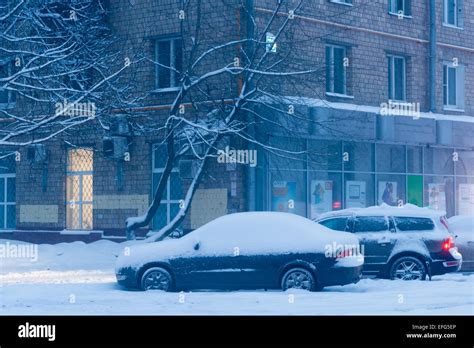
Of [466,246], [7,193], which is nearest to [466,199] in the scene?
[466,246]

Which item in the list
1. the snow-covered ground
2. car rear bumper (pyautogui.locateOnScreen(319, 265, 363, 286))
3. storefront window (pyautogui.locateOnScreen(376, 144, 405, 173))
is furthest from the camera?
storefront window (pyautogui.locateOnScreen(376, 144, 405, 173))

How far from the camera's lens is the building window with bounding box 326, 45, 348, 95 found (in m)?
29.5

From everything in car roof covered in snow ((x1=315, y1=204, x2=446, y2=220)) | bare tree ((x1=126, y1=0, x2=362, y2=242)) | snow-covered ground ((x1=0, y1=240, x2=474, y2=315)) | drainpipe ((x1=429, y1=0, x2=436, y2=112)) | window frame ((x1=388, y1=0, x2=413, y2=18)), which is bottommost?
snow-covered ground ((x1=0, y1=240, x2=474, y2=315))

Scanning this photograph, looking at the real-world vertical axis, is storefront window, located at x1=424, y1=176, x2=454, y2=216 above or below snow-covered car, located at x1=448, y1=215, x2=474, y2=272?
above

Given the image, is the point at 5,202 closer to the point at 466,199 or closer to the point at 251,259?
the point at 466,199

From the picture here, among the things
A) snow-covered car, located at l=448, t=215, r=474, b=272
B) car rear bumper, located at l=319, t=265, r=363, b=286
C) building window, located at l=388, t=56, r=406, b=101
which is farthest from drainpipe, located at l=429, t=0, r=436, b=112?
car rear bumper, located at l=319, t=265, r=363, b=286

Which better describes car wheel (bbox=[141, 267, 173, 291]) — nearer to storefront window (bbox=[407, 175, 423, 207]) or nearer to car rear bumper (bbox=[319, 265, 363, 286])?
car rear bumper (bbox=[319, 265, 363, 286])

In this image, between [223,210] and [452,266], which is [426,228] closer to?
[452,266]

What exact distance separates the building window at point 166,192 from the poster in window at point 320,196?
3.95 meters

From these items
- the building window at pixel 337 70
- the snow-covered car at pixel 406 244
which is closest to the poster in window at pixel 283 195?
the building window at pixel 337 70

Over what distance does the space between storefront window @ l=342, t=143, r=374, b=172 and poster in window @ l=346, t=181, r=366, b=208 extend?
0.44m

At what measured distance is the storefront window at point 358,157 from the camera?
97.0 feet
